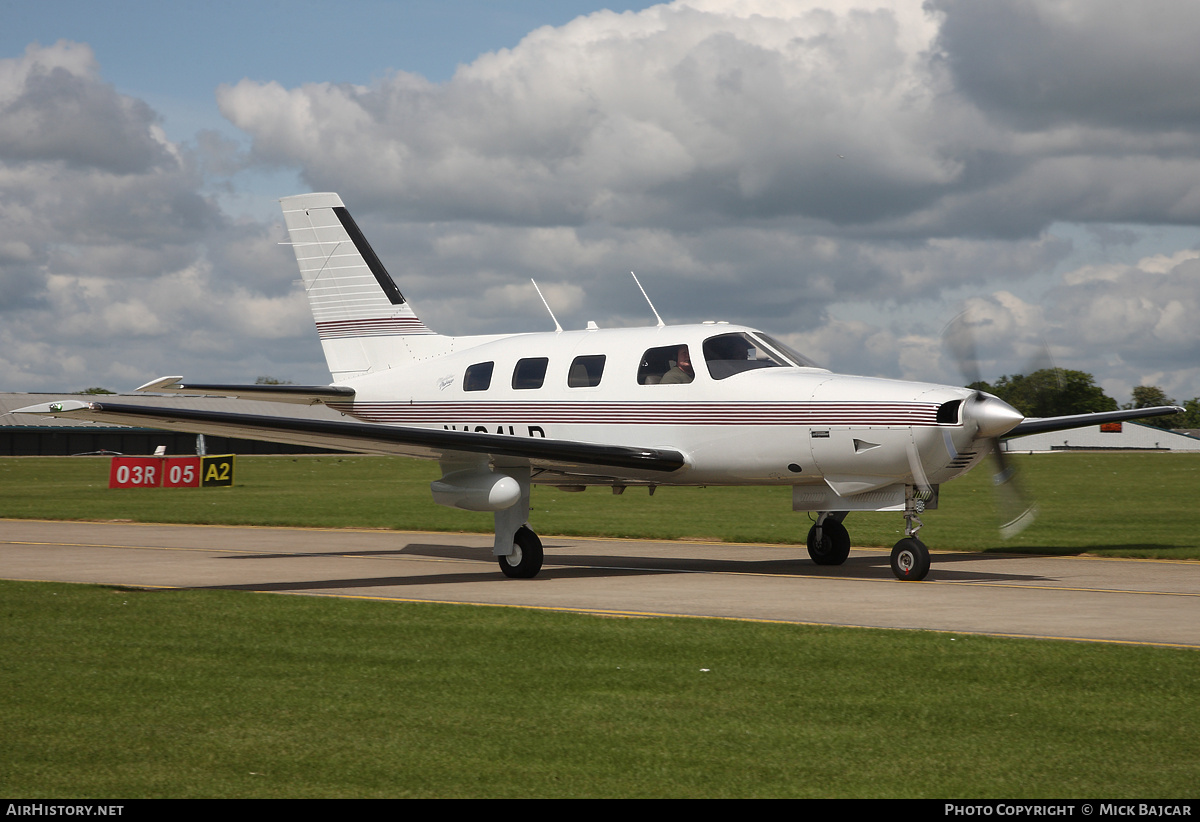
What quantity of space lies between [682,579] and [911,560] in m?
2.85

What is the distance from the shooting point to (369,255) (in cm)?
1950

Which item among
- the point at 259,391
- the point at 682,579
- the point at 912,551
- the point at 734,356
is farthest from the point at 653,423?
the point at 259,391

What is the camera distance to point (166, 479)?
4016cm

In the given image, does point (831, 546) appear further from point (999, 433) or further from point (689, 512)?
point (689, 512)

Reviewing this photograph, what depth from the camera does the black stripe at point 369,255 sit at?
19422 mm

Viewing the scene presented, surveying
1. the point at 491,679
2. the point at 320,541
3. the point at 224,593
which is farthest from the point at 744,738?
the point at 320,541

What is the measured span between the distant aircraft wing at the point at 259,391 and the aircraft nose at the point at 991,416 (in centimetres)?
978

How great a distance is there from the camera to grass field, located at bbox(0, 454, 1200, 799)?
5551mm

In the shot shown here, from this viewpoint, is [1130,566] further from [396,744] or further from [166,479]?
[166,479]

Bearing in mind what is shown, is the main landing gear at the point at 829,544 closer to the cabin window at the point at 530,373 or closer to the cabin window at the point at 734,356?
the cabin window at the point at 734,356

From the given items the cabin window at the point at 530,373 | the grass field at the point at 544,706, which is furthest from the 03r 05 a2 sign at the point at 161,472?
the grass field at the point at 544,706

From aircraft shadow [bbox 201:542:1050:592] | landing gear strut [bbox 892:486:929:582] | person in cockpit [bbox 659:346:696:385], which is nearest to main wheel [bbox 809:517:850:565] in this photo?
aircraft shadow [bbox 201:542:1050:592]

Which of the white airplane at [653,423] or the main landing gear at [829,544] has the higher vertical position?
the white airplane at [653,423]

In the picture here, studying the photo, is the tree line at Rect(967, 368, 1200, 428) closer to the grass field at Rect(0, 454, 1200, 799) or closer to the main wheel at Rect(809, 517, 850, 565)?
the main wheel at Rect(809, 517, 850, 565)
